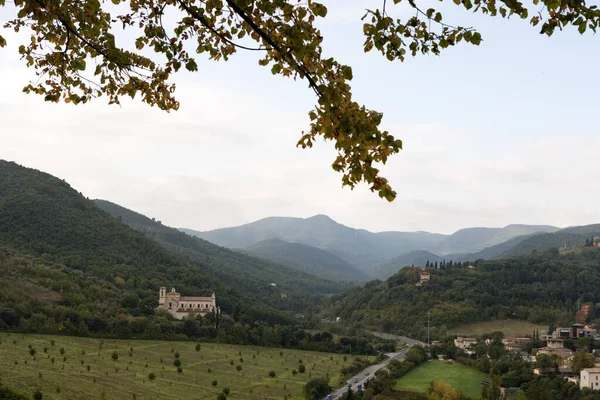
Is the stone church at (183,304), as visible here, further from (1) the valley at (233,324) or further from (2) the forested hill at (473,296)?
(2) the forested hill at (473,296)

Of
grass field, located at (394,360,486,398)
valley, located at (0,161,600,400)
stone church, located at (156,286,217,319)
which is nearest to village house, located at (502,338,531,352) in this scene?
valley, located at (0,161,600,400)

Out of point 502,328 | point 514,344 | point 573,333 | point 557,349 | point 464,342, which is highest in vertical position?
point 573,333

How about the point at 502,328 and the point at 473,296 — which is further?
the point at 473,296

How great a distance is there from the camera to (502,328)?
4109 inches

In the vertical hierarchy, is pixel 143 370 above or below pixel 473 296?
below

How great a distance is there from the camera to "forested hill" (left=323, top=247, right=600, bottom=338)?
11119 centimetres

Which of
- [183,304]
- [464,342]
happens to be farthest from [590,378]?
[183,304]

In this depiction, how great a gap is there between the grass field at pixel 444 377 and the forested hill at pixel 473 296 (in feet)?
111

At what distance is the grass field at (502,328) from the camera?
101m

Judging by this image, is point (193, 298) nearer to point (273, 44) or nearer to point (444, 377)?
point (444, 377)

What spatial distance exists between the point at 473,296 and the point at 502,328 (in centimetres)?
1470

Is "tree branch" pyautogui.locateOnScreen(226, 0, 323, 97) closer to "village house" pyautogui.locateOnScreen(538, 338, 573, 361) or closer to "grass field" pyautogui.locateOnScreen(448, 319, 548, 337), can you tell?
"village house" pyautogui.locateOnScreen(538, 338, 573, 361)

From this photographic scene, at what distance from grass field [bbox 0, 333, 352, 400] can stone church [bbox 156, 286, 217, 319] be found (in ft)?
48.3

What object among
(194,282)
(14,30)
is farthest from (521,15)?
(194,282)
